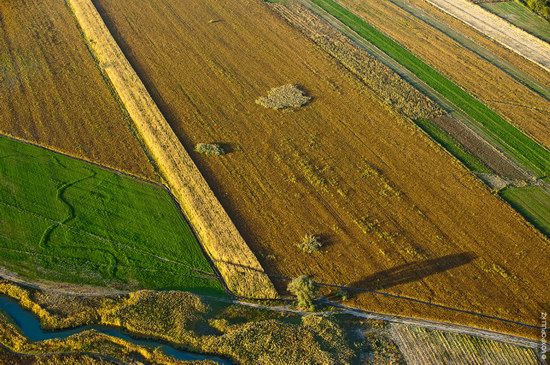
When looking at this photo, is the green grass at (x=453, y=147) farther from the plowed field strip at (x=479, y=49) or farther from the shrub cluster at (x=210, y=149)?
the shrub cluster at (x=210, y=149)

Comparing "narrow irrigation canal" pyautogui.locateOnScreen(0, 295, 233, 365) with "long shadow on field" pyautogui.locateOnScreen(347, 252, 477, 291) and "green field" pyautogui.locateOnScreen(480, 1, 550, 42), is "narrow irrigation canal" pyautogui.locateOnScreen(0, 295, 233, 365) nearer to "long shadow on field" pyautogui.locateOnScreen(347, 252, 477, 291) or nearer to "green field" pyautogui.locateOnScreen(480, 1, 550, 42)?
"long shadow on field" pyautogui.locateOnScreen(347, 252, 477, 291)

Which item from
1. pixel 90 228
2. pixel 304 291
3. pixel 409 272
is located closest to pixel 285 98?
pixel 409 272

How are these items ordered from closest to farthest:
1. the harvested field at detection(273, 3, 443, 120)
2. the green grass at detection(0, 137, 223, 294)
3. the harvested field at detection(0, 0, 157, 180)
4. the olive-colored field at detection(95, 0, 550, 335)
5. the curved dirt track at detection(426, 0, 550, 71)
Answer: the green grass at detection(0, 137, 223, 294), the olive-colored field at detection(95, 0, 550, 335), the harvested field at detection(0, 0, 157, 180), the harvested field at detection(273, 3, 443, 120), the curved dirt track at detection(426, 0, 550, 71)

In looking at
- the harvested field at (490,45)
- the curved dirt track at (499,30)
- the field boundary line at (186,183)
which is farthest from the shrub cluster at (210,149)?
the curved dirt track at (499,30)

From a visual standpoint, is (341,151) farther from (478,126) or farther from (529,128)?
(529,128)

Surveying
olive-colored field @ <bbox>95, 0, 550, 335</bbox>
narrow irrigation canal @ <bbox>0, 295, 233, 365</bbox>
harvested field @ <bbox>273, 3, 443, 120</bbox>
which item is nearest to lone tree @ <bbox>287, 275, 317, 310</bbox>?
olive-colored field @ <bbox>95, 0, 550, 335</bbox>

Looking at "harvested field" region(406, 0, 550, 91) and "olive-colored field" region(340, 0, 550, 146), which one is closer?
"olive-colored field" region(340, 0, 550, 146)

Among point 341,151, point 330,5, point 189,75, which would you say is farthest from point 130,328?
point 330,5
